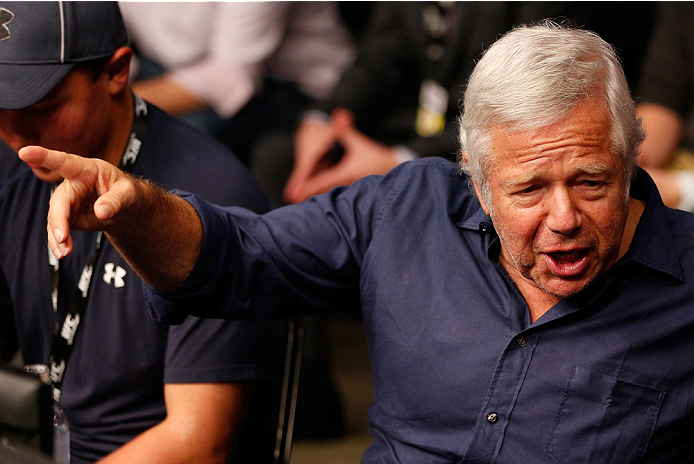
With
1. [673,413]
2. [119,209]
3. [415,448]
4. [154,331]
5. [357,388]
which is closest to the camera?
[119,209]

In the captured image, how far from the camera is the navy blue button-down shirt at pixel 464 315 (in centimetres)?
139

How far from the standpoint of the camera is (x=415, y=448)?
151cm

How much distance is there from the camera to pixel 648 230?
1.45 metres

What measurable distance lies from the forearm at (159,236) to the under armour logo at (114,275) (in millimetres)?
276

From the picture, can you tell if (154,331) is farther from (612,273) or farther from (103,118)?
(612,273)

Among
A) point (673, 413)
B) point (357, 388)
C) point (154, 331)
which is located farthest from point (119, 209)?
point (357, 388)

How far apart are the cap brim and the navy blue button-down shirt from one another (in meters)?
0.40

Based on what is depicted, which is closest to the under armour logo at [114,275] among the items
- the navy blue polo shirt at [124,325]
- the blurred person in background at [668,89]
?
the navy blue polo shirt at [124,325]

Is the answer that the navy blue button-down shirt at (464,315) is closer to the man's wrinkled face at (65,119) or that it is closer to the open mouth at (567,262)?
the open mouth at (567,262)

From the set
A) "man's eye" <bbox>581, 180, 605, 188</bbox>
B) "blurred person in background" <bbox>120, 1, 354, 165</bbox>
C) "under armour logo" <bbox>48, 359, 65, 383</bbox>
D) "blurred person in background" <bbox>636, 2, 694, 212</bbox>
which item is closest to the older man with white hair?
"man's eye" <bbox>581, 180, 605, 188</bbox>

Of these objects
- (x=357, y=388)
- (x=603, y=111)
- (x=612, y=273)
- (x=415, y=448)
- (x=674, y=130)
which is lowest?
(x=357, y=388)

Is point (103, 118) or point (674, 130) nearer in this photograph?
point (103, 118)

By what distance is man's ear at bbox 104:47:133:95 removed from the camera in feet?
5.52

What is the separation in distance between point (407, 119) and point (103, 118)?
1.41 m
